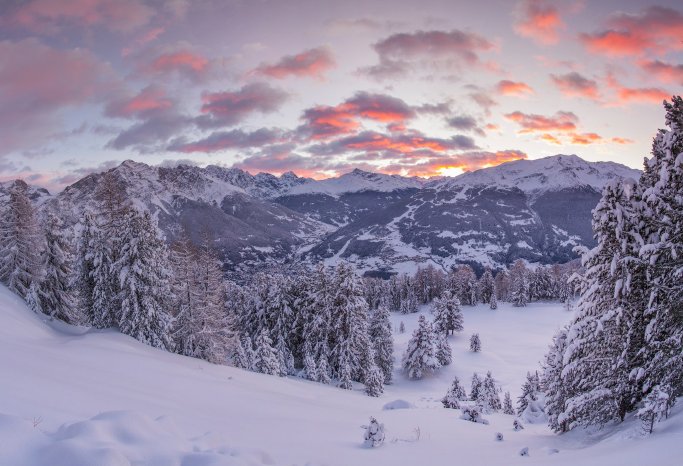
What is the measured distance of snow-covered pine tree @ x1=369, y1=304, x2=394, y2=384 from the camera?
60.6 m

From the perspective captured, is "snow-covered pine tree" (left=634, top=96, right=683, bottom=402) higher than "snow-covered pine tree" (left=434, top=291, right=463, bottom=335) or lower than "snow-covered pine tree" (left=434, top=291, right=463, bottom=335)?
higher

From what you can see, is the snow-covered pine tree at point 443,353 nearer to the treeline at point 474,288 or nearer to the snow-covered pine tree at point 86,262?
the treeline at point 474,288

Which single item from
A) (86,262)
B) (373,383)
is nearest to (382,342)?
(373,383)

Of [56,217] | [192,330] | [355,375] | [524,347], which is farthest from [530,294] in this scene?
[56,217]

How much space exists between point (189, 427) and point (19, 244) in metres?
31.8

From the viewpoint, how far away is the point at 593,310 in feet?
Result: 46.1

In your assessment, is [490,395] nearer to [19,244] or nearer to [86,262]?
[86,262]

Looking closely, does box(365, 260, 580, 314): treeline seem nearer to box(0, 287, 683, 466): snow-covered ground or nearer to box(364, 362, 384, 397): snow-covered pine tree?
box(364, 362, 384, 397): snow-covered pine tree

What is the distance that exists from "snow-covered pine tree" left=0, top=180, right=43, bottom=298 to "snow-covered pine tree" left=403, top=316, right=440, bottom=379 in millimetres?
51069

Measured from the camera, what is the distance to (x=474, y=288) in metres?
134

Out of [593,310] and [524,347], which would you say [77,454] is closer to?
[593,310]

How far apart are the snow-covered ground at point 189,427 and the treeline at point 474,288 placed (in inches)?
4373

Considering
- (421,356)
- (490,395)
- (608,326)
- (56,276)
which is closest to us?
(608,326)

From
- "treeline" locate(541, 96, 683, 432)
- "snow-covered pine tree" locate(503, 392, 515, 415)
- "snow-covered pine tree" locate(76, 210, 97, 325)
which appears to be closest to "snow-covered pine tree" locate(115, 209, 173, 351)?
"snow-covered pine tree" locate(76, 210, 97, 325)
